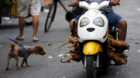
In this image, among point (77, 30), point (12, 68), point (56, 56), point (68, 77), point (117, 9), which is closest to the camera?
point (77, 30)

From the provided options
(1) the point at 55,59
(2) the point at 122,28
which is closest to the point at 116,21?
(2) the point at 122,28

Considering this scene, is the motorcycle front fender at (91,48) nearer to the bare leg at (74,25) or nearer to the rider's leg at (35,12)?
the bare leg at (74,25)

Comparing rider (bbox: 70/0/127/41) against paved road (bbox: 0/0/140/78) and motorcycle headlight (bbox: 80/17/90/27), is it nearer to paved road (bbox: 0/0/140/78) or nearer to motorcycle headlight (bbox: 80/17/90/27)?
motorcycle headlight (bbox: 80/17/90/27)

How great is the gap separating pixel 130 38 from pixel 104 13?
12.8ft

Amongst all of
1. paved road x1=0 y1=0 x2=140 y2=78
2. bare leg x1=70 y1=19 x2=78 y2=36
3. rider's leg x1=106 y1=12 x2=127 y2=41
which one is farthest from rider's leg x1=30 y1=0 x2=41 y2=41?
rider's leg x1=106 y1=12 x2=127 y2=41

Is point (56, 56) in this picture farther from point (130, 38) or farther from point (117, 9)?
point (117, 9)

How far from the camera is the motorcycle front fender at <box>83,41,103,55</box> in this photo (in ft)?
18.9

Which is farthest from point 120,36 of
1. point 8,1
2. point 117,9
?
point 117,9

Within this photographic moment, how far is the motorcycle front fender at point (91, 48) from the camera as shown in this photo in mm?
5750

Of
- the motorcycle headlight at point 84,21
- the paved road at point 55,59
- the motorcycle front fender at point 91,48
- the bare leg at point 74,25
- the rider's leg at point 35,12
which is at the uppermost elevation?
the motorcycle headlight at point 84,21

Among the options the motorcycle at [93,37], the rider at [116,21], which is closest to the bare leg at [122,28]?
the rider at [116,21]

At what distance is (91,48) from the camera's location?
227 inches

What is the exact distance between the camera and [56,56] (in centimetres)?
855

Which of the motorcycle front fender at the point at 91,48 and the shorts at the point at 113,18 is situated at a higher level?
the shorts at the point at 113,18
